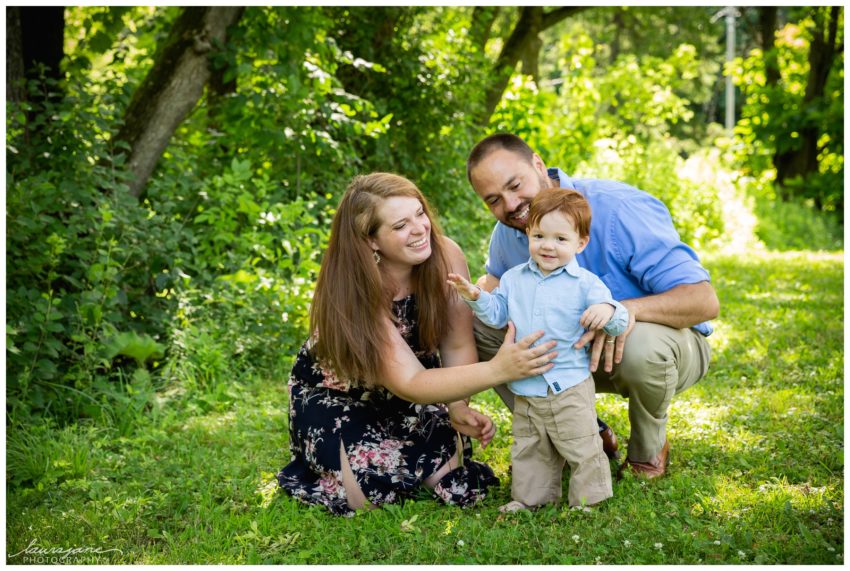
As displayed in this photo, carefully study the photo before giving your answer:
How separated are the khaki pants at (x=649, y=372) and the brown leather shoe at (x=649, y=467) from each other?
0.02m

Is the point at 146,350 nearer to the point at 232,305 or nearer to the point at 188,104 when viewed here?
the point at 232,305

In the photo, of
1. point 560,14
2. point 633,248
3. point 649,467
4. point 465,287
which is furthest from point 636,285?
point 560,14

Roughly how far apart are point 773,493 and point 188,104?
4320 mm

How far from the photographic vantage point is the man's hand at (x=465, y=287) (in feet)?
9.34

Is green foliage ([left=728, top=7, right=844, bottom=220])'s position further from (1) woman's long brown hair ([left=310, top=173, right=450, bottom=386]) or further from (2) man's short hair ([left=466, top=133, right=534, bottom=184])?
(1) woman's long brown hair ([left=310, top=173, right=450, bottom=386])

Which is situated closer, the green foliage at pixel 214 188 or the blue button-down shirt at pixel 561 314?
the blue button-down shirt at pixel 561 314

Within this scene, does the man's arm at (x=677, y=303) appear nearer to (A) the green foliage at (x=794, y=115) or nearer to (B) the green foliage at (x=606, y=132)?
(B) the green foliage at (x=606, y=132)

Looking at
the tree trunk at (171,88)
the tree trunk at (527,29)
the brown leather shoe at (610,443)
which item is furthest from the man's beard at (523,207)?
the tree trunk at (527,29)

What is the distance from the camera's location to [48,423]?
12.7ft

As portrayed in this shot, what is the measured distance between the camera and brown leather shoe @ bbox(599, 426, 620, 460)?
351 cm

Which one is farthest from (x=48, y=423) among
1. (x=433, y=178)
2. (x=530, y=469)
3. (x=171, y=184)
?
(x=433, y=178)

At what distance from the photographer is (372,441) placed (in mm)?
3238

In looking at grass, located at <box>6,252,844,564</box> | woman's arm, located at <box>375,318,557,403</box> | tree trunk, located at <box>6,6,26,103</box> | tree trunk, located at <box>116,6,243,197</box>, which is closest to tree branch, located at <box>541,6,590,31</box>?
tree trunk, located at <box>116,6,243,197</box>

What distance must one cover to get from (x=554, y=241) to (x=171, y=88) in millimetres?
3575
